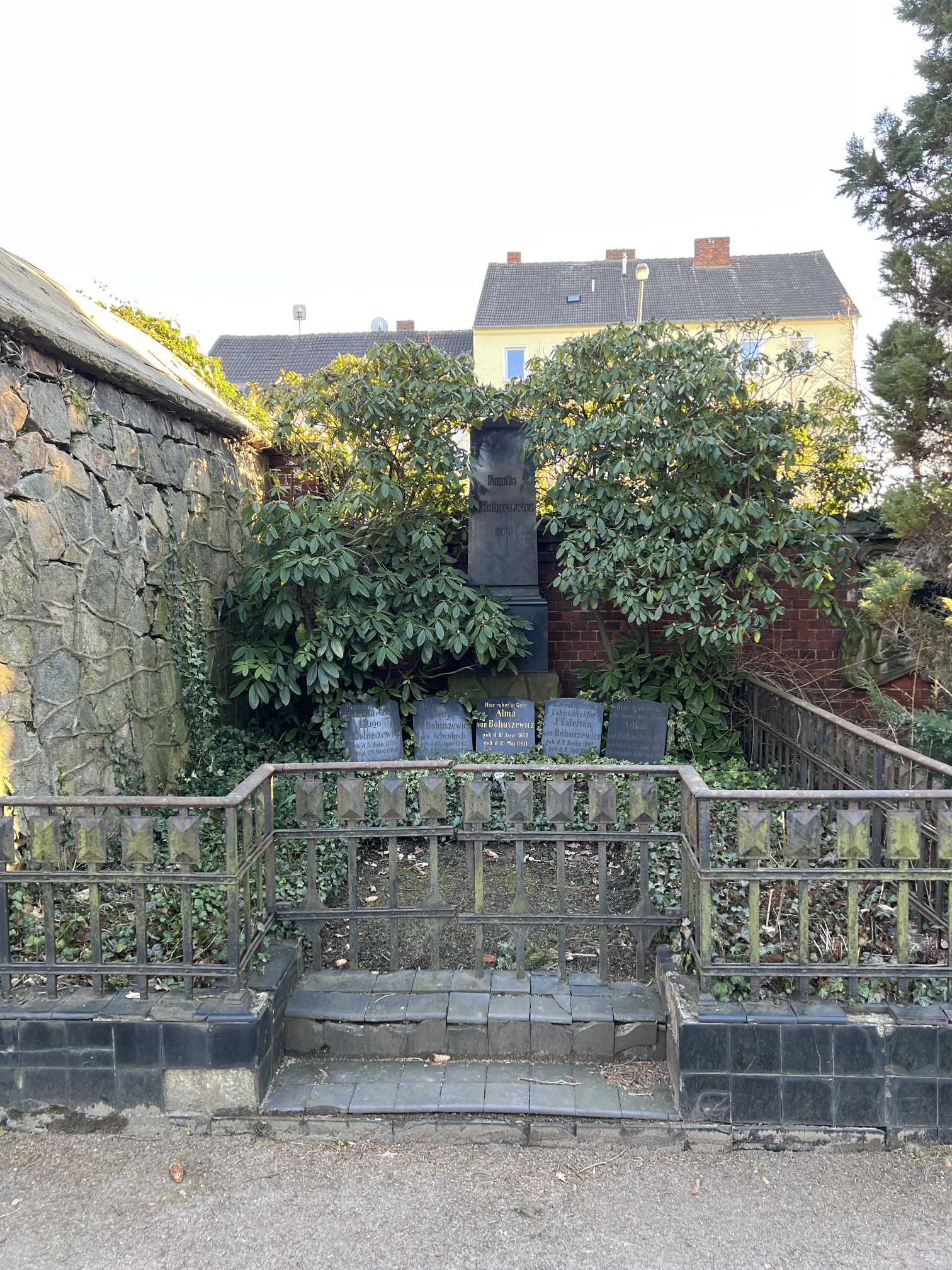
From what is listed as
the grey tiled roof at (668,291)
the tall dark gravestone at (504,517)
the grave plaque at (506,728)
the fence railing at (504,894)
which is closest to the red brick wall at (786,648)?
the tall dark gravestone at (504,517)

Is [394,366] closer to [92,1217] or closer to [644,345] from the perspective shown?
[644,345]

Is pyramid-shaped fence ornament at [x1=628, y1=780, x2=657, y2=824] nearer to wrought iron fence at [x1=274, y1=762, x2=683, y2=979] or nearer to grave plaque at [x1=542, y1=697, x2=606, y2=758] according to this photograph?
wrought iron fence at [x1=274, y1=762, x2=683, y2=979]

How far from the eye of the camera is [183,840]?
2.58m

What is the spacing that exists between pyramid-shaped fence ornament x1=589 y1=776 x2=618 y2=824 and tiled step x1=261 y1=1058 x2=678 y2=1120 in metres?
0.77

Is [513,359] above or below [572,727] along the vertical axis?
above

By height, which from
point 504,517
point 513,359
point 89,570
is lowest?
point 89,570

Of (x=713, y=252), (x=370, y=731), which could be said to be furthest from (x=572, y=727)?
(x=713, y=252)

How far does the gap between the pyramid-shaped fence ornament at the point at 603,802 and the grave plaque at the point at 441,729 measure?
2835mm

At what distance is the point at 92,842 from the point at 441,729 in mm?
3250

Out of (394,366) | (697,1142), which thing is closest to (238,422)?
(394,366)

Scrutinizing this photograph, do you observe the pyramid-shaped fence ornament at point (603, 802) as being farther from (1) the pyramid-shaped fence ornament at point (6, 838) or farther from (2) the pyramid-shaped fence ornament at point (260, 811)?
(1) the pyramid-shaped fence ornament at point (6, 838)

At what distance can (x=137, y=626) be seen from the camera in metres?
4.51

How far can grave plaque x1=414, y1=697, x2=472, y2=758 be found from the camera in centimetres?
568

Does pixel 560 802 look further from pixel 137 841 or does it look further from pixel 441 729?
pixel 441 729
